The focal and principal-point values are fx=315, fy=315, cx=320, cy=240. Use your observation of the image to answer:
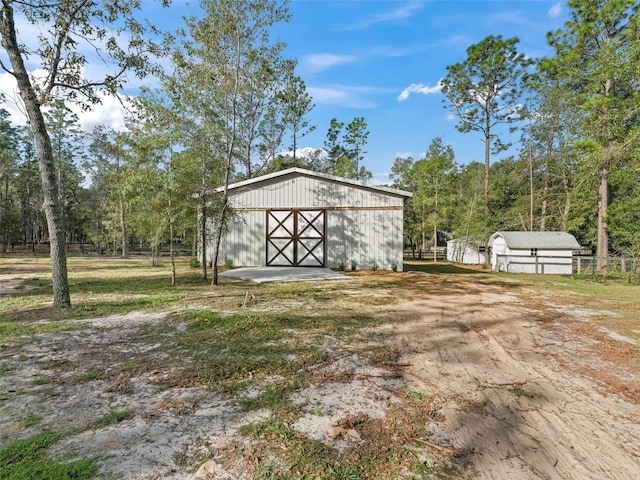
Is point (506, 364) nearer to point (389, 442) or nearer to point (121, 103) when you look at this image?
point (389, 442)

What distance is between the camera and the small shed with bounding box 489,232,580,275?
17.3m

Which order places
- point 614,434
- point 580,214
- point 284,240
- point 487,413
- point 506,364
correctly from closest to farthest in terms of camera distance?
1. point 614,434
2. point 487,413
3. point 506,364
4. point 284,240
5. point 580,214

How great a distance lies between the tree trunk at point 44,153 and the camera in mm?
6082

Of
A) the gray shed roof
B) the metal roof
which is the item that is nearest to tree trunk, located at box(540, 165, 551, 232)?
the gray shed roof

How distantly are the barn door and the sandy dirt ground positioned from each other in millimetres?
10248

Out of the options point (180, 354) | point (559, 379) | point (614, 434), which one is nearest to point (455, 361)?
point (559, 379)

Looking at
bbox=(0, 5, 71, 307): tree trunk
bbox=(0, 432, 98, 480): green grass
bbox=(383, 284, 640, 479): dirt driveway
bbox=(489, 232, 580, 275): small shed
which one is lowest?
bbox=(383, 284, 640, 479): dirt driveway

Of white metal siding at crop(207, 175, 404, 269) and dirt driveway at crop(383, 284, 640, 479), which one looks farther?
white metal siding at crop(207, 175, 404, 269)

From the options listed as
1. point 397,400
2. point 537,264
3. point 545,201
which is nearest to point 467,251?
point 545,201

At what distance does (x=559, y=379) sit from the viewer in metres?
3.48

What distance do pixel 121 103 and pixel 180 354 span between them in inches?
237

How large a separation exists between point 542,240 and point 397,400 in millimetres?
19290

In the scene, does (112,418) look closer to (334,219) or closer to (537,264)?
(334,219)

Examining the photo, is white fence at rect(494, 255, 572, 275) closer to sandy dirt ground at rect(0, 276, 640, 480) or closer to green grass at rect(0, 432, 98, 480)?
sandy dirt ground at rect(0, 276, 640, 480)
